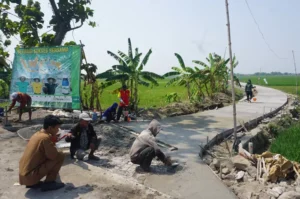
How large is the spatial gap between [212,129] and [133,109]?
14.6ft

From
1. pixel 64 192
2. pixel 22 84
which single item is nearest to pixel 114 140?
pixel 64 192

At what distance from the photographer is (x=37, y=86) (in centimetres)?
1070

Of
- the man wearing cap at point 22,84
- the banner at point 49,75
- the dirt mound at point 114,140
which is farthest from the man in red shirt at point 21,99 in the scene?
the dirt mound at point 114,140

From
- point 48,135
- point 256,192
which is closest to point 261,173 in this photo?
point 256,192

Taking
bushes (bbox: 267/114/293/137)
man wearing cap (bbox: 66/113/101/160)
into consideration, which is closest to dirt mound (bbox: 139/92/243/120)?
bushes (bbox: 267/114/293/137)

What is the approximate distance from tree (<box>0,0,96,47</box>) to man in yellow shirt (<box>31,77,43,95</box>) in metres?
3.54

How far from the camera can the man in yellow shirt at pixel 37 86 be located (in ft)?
34.9

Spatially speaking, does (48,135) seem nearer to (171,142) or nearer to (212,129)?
(171,142)

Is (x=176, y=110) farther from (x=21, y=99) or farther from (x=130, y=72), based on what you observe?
(x=21, y=99)

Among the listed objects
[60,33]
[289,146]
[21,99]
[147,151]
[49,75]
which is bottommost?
[289,146]

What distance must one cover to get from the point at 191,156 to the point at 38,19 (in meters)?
10.6

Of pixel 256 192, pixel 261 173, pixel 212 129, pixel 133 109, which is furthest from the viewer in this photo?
pixel 133 109

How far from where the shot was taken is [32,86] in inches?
426

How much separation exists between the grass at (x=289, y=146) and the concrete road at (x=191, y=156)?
1661mm
